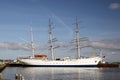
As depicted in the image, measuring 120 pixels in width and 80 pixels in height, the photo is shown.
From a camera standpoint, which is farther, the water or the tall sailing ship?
the tall sailing ship

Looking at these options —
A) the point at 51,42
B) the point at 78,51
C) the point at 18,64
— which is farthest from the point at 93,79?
the point at 18,64

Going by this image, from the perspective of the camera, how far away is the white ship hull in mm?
165400

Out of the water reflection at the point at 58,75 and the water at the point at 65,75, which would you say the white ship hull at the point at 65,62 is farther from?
the water reflection at the point at 58,75

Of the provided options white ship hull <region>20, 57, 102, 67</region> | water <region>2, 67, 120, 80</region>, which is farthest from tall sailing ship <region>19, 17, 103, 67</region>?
water <region>2, 67, 120, 80</region>

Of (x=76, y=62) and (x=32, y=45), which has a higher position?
(x=32, y=45)

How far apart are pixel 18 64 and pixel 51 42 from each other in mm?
31109

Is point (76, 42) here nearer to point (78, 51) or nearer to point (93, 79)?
point (78, 51)

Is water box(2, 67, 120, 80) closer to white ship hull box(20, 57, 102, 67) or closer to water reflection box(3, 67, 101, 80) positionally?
water reflection box(3, 67, 101, 80)

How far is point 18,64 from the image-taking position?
186625 mm

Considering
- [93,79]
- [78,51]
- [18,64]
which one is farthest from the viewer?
[18,64]

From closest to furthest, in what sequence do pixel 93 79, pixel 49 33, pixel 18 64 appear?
1. pixel 93 79
2. pixel 49 33
3. pixel 18 64

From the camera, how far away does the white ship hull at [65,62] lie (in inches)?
6512

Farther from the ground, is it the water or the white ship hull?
the white ship hull

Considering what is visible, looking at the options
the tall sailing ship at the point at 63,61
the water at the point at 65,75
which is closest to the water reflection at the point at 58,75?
the water at the point at 65,75
